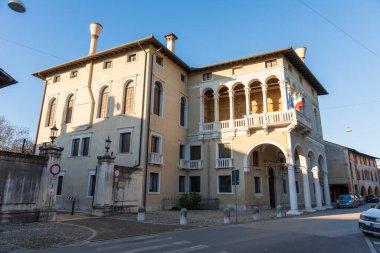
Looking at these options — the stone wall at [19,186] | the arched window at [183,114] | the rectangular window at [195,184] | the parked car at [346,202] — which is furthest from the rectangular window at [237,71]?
the stone wall at [19,186]

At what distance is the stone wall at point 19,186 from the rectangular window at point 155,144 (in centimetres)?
976

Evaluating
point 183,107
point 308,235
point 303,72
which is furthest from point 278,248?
point 303,72

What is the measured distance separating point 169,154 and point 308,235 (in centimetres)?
1551

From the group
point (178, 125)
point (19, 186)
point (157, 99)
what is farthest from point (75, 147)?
point (19, 186)

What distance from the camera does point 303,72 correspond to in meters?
28.4

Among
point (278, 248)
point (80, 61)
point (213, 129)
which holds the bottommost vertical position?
point (278, 248)

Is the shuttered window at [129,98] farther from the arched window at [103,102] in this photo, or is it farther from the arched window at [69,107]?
the arched window at [69,107]

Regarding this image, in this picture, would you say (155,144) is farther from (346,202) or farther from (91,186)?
(346,202)

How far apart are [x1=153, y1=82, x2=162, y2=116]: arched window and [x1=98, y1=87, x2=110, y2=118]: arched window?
457cm

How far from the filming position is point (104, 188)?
16.8 metres

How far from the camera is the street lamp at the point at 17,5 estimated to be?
8.21m

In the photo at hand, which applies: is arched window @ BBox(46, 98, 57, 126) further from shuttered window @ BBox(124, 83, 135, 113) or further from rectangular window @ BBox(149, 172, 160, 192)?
rectangular window @ BBox(149, 172, 160, 192)

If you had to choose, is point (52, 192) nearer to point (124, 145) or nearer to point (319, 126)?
point (124, 145)

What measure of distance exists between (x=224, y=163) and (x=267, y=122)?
17.3 ft
